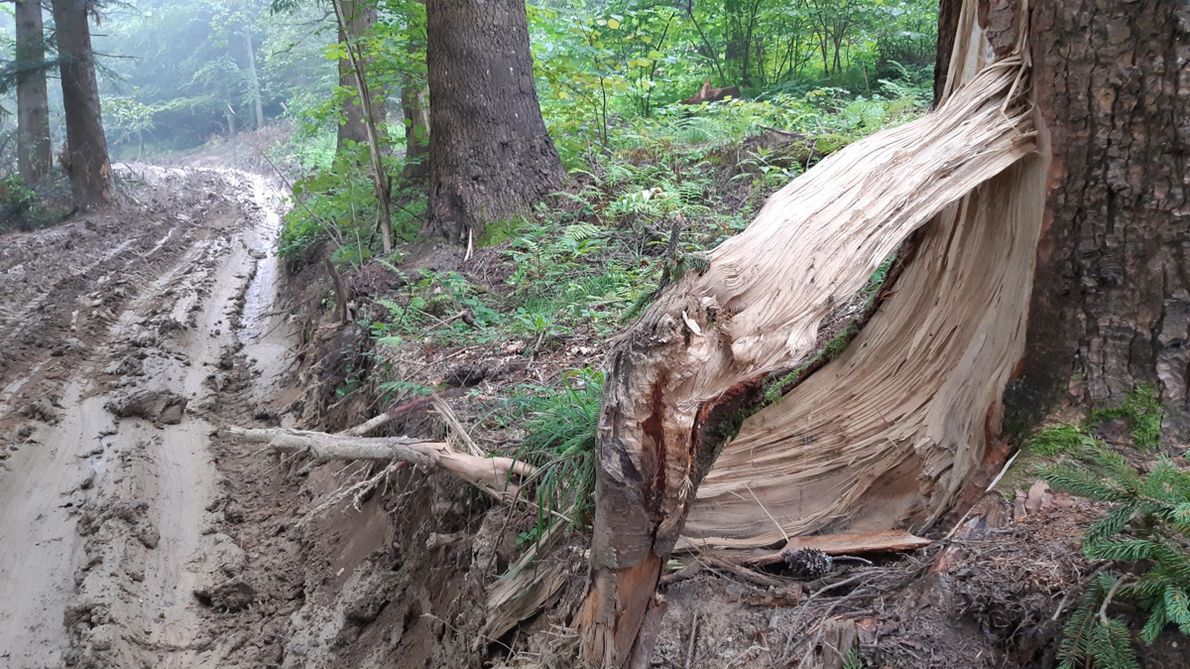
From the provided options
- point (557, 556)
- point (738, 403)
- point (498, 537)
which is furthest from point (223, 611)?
point (738, 403)

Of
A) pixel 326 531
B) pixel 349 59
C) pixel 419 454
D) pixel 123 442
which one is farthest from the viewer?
pixel 349 59

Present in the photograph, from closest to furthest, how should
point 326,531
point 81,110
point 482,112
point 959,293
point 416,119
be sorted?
point 959,293 → point 326,531 → point 482,112 → point 416,119 → point 81,110

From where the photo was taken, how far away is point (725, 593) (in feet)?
7.55

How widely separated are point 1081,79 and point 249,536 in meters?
4.95

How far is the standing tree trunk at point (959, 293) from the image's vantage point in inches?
69.4

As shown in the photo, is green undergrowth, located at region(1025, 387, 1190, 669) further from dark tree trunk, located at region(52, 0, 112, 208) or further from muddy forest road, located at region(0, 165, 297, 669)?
dark tree trunk, located at region(52, 0, 112, 208)

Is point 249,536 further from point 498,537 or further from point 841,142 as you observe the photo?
point 841,142

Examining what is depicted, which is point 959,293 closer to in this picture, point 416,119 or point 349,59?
point 416,119

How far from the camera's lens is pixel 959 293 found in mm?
2371

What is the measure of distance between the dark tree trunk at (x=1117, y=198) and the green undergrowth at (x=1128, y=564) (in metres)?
0.42

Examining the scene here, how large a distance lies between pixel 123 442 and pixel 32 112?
1491cm

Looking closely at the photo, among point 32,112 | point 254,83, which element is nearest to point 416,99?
point 32,112

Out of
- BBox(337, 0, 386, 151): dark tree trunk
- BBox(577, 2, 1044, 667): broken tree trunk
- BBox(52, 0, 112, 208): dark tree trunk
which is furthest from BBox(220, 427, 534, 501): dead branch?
BBox(52, 0, 112, 208): dark tree trunk

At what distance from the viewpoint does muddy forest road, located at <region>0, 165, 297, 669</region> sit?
4.04 m
